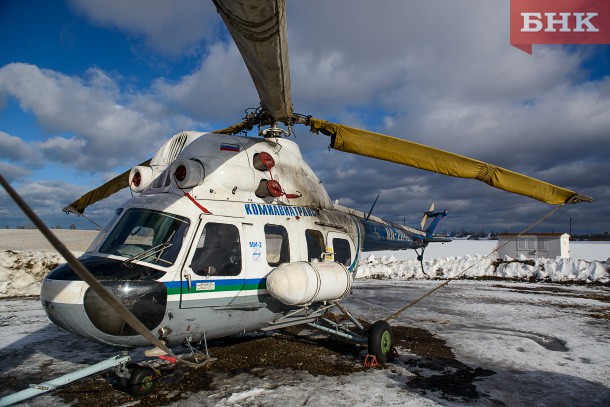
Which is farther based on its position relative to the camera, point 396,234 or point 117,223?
point 396,234

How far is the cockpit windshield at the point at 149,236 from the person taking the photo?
5.10 m

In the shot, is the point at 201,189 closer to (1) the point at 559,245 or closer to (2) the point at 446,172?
(2) the point at 446,172

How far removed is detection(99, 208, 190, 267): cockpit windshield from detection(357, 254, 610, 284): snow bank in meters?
15.1

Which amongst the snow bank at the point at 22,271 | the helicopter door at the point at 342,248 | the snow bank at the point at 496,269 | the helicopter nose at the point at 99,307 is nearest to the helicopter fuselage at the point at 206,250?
the helicopter nose at the point at 99,307

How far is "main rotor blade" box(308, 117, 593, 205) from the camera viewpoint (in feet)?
21.3

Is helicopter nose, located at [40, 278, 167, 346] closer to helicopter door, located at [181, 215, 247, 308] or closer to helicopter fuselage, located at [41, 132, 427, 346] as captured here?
helicopter fuselage, located at [41, 132, 427, 346]

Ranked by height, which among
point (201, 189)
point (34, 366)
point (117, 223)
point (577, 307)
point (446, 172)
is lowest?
point (34, 366)

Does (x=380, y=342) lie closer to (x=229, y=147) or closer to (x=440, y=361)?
(x=440, y=361)

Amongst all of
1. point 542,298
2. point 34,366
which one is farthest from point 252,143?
point 542,298

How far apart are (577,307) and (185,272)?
514 inches

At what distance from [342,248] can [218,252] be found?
9.98 feet

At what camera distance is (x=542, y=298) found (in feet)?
46.6

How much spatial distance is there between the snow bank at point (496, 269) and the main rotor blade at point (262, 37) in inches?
628

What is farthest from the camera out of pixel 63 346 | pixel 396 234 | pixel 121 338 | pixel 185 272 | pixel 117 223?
pixel 396 234
